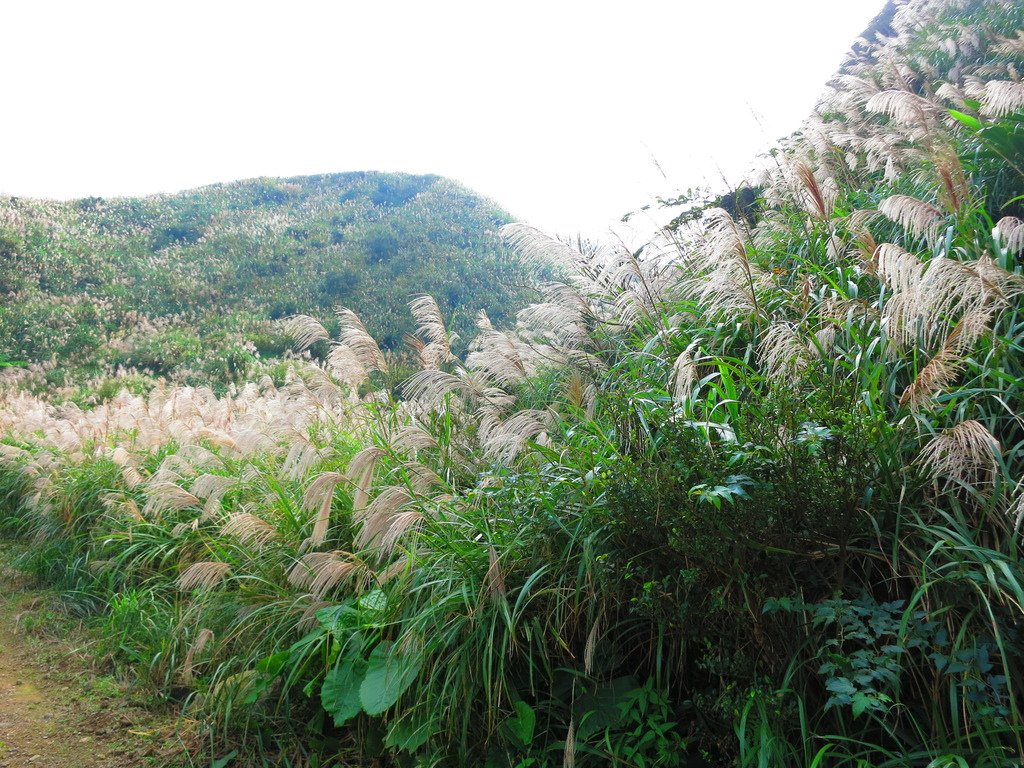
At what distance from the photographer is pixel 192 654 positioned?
3572 millimetres

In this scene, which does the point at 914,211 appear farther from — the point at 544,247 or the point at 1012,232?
the point at 544,247

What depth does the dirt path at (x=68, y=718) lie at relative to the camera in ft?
10.8

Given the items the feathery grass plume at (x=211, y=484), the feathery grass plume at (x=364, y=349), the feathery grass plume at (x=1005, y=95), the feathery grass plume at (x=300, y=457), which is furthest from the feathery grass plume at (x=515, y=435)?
the feathery grass plume at (x=1005, y=95)

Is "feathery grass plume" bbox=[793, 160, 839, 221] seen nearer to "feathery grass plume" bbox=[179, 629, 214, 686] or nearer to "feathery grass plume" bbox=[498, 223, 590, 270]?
"feathery grass plume" bbox=[498, 223, 590, 270]

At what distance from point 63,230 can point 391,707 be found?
23.5 m

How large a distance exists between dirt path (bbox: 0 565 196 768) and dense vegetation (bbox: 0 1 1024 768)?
0.21 meters

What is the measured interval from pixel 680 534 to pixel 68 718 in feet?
11.1

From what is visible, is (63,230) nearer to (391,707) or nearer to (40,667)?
(40,667)

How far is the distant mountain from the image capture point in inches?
602

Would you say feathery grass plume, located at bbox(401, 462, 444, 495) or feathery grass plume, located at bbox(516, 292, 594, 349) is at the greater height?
→ feathery grass plume, located at bbox(516, 292, 594, 349)

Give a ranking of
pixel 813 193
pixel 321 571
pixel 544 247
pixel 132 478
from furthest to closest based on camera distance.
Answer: pixel 132 478, pixel 544 247, pixel 813 193, pixel 321 571

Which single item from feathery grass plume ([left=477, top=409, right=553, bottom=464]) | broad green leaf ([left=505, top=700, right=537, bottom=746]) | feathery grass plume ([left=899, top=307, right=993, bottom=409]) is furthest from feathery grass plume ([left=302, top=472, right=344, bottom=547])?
feathery grass plume ([left=899, top=307, right=993, bottom=409])

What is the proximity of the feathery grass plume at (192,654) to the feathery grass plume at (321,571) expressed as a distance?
56 centimetres

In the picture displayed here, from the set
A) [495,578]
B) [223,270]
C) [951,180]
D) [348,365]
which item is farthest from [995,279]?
[223,270]
